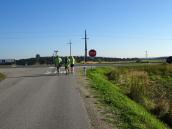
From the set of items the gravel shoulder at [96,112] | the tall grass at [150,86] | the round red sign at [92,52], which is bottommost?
the tall grass at [150,86]

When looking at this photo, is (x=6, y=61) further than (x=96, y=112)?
Yes

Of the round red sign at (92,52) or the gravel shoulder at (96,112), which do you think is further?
the round red sign at (92,52)

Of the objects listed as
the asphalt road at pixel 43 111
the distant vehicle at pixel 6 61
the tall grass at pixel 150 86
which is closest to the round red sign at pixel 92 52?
the tall grass at pixel 150 86

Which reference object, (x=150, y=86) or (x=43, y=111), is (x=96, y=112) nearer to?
(x=43, y=111)

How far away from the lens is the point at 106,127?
10.4 meters

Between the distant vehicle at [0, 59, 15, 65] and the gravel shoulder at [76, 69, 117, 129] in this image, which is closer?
the gravel shoulder at [76, 69, 117, 129]

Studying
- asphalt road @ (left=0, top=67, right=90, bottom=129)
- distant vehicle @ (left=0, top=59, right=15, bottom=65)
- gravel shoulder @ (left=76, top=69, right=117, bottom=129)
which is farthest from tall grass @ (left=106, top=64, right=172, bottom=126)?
distant vehicle @ (left=0, top=59, right=15, bottom=65)

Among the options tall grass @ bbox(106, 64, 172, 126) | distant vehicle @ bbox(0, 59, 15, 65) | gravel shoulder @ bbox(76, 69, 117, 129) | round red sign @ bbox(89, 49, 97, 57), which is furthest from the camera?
distant vehicle @ bbox(0, 59, 15, 65)

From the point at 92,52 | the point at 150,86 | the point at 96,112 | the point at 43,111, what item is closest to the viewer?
the point at 96,112

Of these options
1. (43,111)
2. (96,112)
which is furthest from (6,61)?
(96,112)

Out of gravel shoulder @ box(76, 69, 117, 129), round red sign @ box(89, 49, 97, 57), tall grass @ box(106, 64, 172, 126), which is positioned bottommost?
tall grass @ box(106, 64, 172, 126)

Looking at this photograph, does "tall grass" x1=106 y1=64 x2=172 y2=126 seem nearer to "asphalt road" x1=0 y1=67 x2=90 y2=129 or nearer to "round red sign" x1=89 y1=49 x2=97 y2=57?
"round red sign" x1=89 y1=49 x2=97 y2=57

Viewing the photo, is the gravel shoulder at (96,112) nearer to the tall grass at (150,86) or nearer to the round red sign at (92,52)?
the tall grass at (150,86)

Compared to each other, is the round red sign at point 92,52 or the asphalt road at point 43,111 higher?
the round red sign at point 92,52
